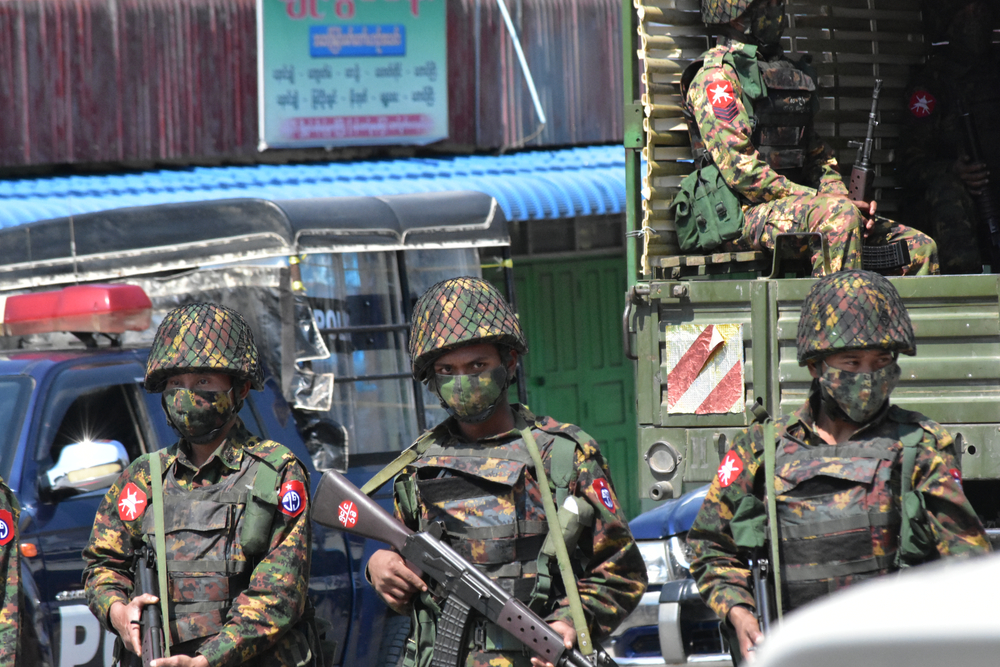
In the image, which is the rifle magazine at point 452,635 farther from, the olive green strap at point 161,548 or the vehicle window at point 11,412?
the vehicle window at point 11,412

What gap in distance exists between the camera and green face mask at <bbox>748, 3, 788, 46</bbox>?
5133 mm

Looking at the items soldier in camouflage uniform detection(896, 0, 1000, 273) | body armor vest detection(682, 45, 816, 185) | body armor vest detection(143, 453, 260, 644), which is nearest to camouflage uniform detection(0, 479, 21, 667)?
body armor vest detection(143, 453, 260, 644)

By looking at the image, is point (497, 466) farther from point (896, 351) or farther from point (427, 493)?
point (896, 351)

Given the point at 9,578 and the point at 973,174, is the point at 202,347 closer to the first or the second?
the point at 9,578

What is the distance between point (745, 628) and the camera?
287 cm

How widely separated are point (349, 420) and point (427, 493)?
2998 millimetres

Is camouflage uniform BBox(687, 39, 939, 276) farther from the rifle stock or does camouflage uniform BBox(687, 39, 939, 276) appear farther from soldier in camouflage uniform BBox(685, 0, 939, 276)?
the rifle stock

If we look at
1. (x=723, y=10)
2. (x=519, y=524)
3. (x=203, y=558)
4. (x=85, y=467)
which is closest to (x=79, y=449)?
(x=85, y=467)

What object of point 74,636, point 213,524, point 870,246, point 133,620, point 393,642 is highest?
point 870,246

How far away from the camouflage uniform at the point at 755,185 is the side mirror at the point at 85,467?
104 inches

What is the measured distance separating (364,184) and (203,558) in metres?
6.47

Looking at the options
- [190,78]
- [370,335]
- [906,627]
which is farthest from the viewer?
[190,78]

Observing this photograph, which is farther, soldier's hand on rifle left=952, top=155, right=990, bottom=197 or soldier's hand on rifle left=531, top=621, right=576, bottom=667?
soldier's hand on rifle left=952, top=155, right=990, bottom=197

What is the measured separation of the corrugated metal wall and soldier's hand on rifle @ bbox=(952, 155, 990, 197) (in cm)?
554
